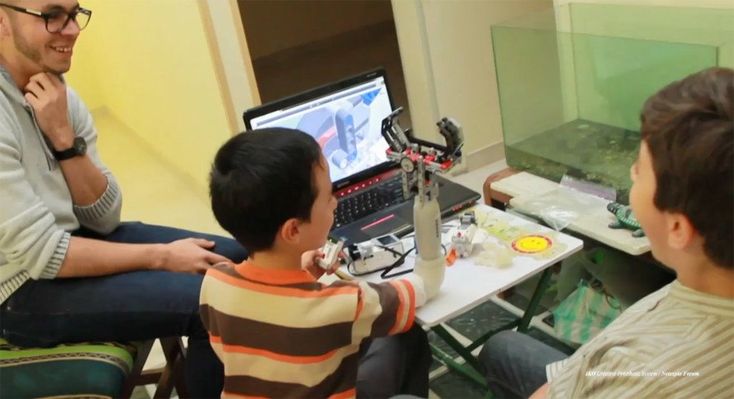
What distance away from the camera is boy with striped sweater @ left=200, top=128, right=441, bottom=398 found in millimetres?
1259

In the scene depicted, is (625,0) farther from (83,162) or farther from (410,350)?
(83,162)

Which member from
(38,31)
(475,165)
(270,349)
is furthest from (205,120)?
(270,349)

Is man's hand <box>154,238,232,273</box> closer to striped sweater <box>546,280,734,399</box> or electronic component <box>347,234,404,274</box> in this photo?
electronic component <box>347,234,404,274</box>

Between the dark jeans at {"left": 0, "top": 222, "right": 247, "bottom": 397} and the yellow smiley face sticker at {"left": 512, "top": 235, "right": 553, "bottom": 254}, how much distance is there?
742 mm

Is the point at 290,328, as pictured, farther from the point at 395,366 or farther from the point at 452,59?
the point at 452,59

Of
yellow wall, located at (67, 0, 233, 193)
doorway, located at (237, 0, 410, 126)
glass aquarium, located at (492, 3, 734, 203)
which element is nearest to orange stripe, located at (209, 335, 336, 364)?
glass aquarium, located at (492, 3, 734, 203)

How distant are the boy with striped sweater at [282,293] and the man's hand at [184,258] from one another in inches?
16.0

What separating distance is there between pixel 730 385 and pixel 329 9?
225 inches

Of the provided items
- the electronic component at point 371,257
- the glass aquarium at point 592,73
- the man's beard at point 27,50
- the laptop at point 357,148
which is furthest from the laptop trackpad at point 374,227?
the man's beard at point 27,50

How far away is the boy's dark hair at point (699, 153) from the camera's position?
782 mm

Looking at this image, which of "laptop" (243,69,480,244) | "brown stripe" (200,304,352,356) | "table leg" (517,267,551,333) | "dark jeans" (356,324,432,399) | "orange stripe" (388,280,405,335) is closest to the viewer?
"brown stripe" (200,304,352,356)

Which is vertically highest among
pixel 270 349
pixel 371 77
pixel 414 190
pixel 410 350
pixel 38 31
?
pixel 38 31

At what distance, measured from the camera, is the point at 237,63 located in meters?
2.85

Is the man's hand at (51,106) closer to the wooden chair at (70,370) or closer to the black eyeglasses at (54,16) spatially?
the black eyeglasses at (54,16)
